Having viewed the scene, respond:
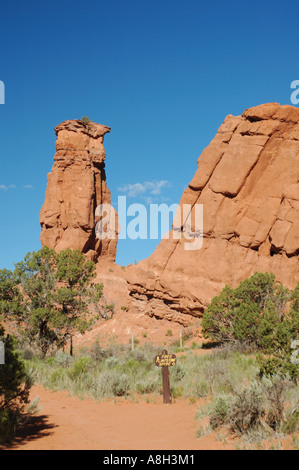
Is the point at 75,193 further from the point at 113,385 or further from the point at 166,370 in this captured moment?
the point at 166,370

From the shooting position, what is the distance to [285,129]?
93.7 feet

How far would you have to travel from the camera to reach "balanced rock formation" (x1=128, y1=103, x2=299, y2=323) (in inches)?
1080

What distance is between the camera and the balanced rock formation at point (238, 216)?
27.4 m

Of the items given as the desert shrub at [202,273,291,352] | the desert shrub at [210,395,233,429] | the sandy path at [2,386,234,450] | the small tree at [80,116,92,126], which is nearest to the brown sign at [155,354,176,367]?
the sandy path at [2,386,234,450]

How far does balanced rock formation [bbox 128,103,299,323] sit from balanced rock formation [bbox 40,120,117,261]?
2269 centimetres

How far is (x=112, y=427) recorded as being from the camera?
8.18 metres

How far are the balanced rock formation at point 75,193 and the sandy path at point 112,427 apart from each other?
40.1 meters

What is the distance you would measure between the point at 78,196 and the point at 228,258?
28.1 meters

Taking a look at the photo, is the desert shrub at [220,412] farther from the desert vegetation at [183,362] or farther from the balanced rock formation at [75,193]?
the balanced rock formation at [75,193]

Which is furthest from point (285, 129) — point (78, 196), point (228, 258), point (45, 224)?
point (45, 224)

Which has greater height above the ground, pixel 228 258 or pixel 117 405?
pixel 228 258

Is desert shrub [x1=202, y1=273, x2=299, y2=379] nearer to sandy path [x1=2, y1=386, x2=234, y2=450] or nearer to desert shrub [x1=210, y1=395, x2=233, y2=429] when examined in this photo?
sandy path [x1=2, y1=386, x2=234, y2=450]

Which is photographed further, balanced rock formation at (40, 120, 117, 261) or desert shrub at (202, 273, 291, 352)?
balanced rock formation at (40, 120, 117, 261)

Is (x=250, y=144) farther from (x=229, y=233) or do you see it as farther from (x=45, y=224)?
(x=45, y=224)
